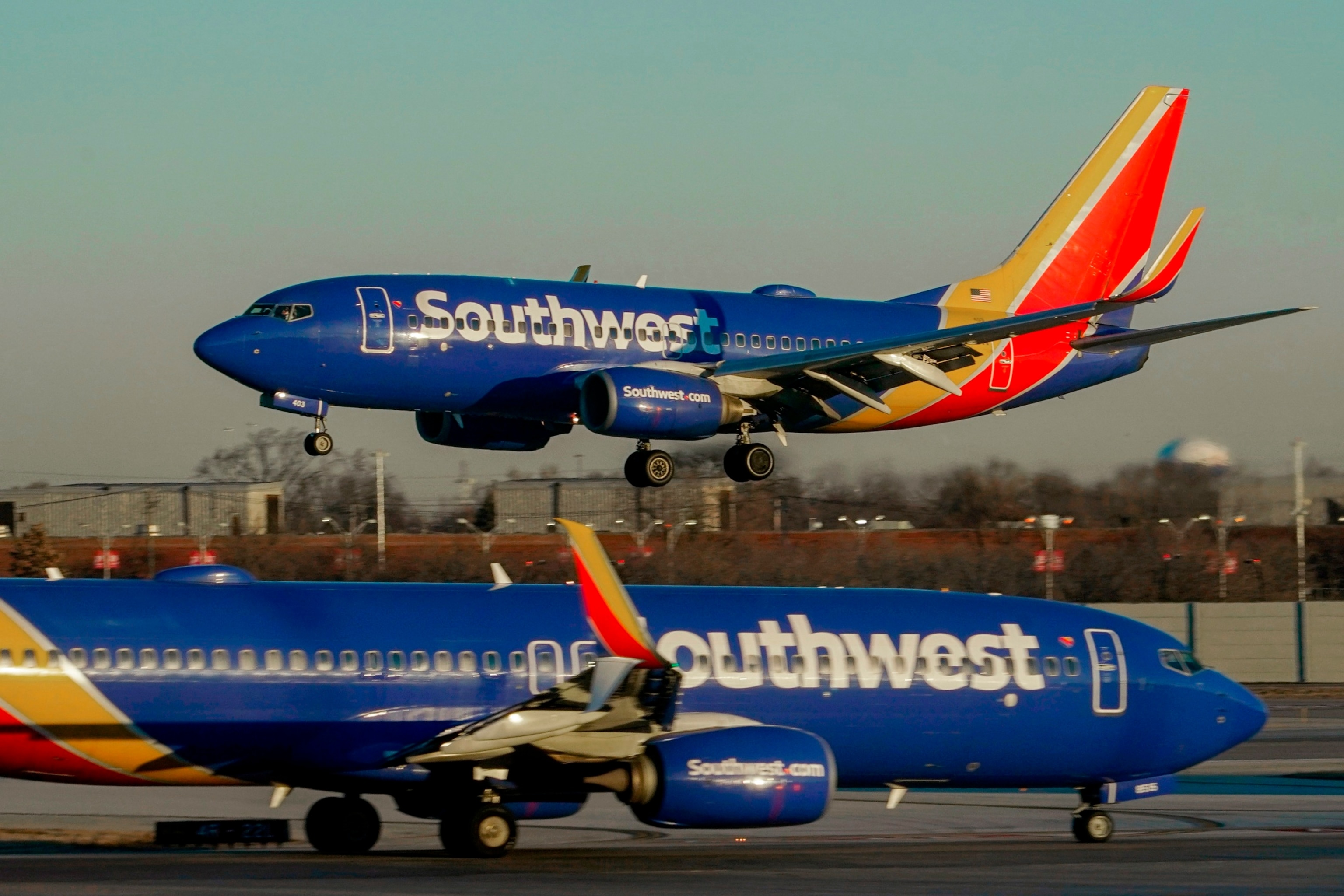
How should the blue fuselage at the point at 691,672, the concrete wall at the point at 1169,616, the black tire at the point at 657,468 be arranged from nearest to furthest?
the blue fuselage at the point at 691,672, the black tire at the point at 657,468, the concrete wall at the point at 1169,616

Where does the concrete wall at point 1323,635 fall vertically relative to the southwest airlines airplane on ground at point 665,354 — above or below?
below

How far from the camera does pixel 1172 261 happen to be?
34.2 m

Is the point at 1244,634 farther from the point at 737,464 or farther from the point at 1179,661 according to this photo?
the point at 1179,661

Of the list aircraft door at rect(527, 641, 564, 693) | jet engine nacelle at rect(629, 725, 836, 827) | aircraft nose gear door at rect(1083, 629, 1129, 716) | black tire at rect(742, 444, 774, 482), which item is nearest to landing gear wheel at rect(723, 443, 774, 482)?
black tire at rect(742, 444, 774, 482)

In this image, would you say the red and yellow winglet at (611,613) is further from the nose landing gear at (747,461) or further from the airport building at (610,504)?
the airport building at (610,504)

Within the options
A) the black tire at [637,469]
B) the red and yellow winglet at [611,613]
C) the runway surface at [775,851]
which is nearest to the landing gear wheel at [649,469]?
the black tire at [637,469]

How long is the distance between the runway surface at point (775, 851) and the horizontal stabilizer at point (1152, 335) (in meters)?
7.77

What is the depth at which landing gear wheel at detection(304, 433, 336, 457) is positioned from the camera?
28219 millimetres

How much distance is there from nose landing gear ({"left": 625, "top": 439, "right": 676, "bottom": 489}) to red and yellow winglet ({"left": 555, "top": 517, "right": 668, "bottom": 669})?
9.27 meters

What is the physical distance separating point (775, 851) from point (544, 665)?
400 cm

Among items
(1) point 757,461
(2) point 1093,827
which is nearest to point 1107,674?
(2) point 1093,827

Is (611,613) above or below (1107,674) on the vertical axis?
above

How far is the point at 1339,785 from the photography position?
32844 mm

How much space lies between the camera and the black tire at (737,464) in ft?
102
